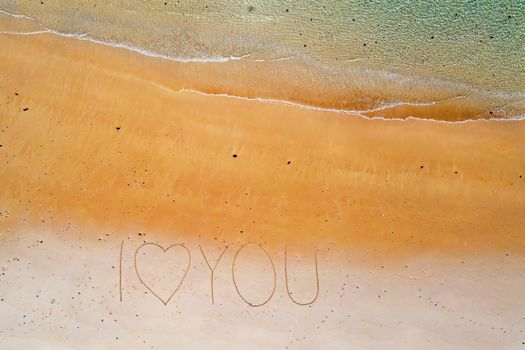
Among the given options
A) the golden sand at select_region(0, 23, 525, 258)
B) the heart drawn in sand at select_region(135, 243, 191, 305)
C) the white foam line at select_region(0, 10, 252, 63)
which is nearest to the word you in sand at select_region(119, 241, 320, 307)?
the heart drawn in sand at select_region(135, 243, 191, 305)

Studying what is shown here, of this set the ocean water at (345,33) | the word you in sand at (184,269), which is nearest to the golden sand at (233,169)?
the word you in sand at (184,269)

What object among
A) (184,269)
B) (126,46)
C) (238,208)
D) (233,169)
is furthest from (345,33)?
(184,269)

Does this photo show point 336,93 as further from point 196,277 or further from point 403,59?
point 196,277

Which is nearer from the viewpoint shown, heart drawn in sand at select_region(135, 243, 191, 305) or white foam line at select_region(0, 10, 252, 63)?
heart drawn in sand at select_region(135, 243, 191, 305)

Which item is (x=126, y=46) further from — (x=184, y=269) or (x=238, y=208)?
(x=184, y=269)

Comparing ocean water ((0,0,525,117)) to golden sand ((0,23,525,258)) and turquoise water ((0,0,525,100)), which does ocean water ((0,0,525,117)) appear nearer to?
turquoise water ((0,0,525,100))

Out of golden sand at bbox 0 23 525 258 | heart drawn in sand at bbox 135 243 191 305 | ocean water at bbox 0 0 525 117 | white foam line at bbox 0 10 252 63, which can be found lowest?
heart drawn in sand at bbox 135 243 191 305

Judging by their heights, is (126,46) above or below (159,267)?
above

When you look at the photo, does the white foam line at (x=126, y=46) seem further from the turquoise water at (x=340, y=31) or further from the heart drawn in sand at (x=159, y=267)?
the heart drawn in sand at (x=159, y=267)
